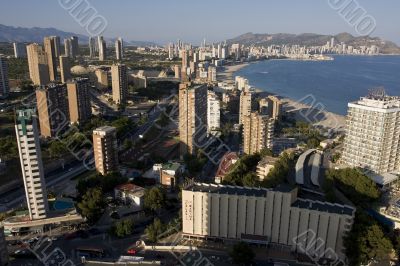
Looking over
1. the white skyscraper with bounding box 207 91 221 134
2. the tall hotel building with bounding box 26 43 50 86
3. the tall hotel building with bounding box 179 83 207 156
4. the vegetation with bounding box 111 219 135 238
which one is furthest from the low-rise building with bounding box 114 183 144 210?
the tall hotel building with bounding box 26 43 50 86

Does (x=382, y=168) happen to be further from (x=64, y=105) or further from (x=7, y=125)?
(x=7, y=125)

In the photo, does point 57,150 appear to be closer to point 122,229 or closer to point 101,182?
point 101,182

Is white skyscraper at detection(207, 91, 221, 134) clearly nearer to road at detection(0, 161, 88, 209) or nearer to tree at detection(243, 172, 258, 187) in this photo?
road at detection(0, 161, 88, 209)

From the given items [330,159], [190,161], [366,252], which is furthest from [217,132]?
[366,252]

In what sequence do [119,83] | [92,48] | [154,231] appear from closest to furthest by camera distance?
[154,231] < [119,83] < [92,48]

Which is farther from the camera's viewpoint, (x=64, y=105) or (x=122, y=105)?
(x=122, y=105)

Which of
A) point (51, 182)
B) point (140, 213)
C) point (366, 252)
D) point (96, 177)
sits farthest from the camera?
point (51, 182)

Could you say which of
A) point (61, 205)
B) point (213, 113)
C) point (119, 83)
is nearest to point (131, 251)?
point (61, 205)
